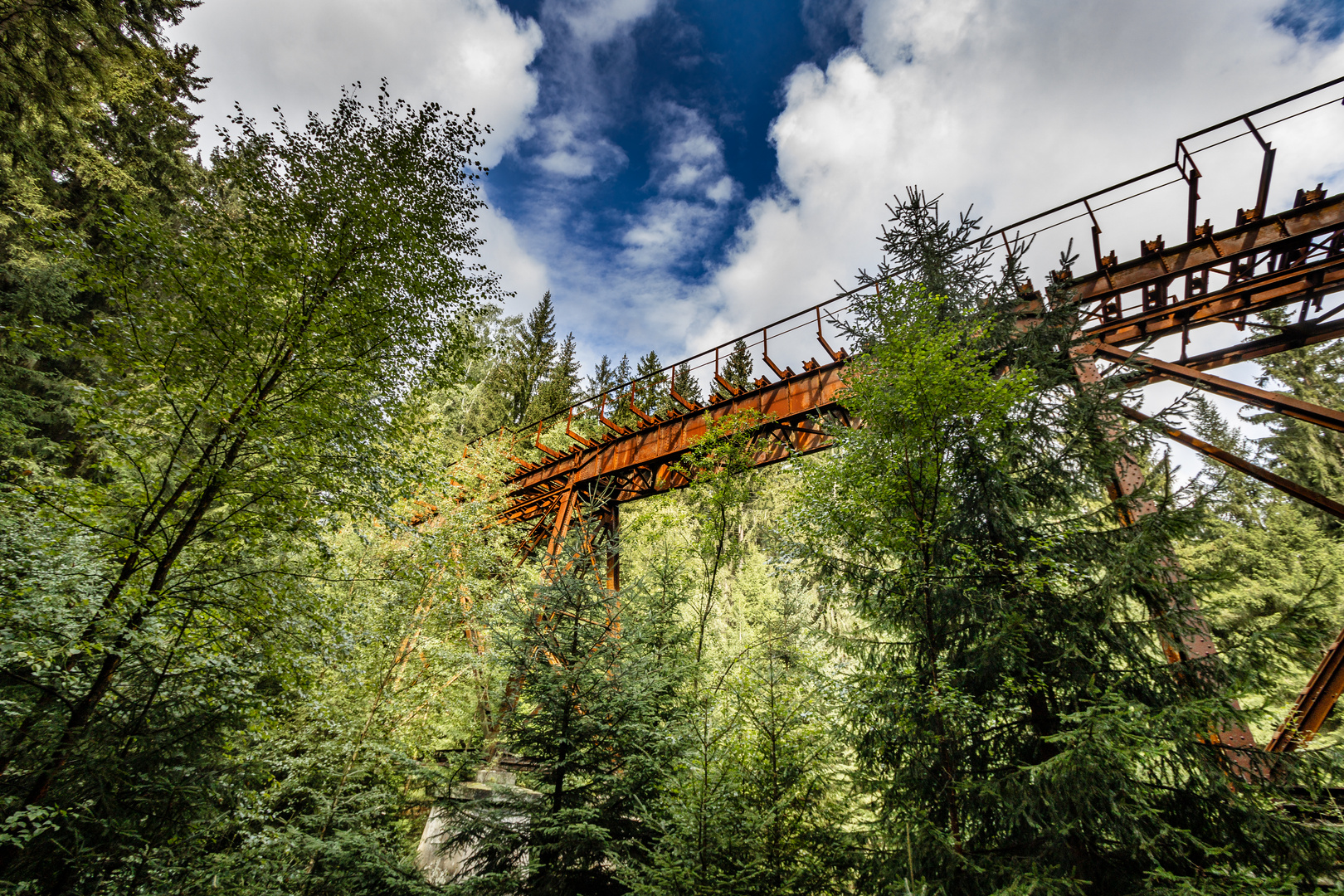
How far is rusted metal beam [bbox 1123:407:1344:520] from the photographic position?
3.86 m

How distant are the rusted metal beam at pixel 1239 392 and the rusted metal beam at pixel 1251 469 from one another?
0.51 metres

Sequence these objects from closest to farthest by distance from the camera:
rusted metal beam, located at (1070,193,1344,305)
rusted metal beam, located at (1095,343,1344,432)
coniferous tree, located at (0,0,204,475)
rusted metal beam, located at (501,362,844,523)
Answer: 1. rusted metal beam, located at (1095,343,1344,432)
2. rusted metal beam, located at (1070,193,1344,305)
3. rusted metal beam, located at (501,362,844,523)
4. coniferous tree, located at (0,0,204,475)

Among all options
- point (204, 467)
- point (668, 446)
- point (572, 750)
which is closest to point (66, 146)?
point (204, 467)

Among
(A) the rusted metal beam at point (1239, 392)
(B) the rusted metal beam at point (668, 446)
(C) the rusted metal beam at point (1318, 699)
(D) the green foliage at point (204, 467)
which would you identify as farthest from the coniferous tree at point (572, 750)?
(A) the rusted metal beam at point (1239, 392)

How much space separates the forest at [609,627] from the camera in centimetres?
306

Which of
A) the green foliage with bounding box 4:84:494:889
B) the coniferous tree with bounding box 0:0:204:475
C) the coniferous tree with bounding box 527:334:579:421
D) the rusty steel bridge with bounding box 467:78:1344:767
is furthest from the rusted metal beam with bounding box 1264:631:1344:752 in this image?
the coniferous tree with bounding box 527:334:579:421

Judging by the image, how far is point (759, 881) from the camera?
3.60m

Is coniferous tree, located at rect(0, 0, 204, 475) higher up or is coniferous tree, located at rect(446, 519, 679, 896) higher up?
coniferous tree, located at rect(0, 0, 204, 475)

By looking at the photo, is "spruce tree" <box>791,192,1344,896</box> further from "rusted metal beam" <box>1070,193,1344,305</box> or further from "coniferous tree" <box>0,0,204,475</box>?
"coniferous tree" <box>0,0,204,475</box>

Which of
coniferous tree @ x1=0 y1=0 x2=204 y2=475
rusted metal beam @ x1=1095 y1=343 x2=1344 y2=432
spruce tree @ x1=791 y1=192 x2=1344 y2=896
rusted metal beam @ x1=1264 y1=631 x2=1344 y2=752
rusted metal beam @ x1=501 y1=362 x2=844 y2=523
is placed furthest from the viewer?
coniferous tree @ x1=0 y1=0 x2=204 y2=475

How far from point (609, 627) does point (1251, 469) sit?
20.7ft

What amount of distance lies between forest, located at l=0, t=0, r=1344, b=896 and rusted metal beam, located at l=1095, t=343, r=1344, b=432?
113 centimetres

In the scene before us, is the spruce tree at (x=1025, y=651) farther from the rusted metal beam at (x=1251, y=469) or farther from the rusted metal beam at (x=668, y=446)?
the rusted metal beam at (x=668, y=446)

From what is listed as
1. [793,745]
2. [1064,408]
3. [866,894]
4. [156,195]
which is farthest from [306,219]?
[156,195]
